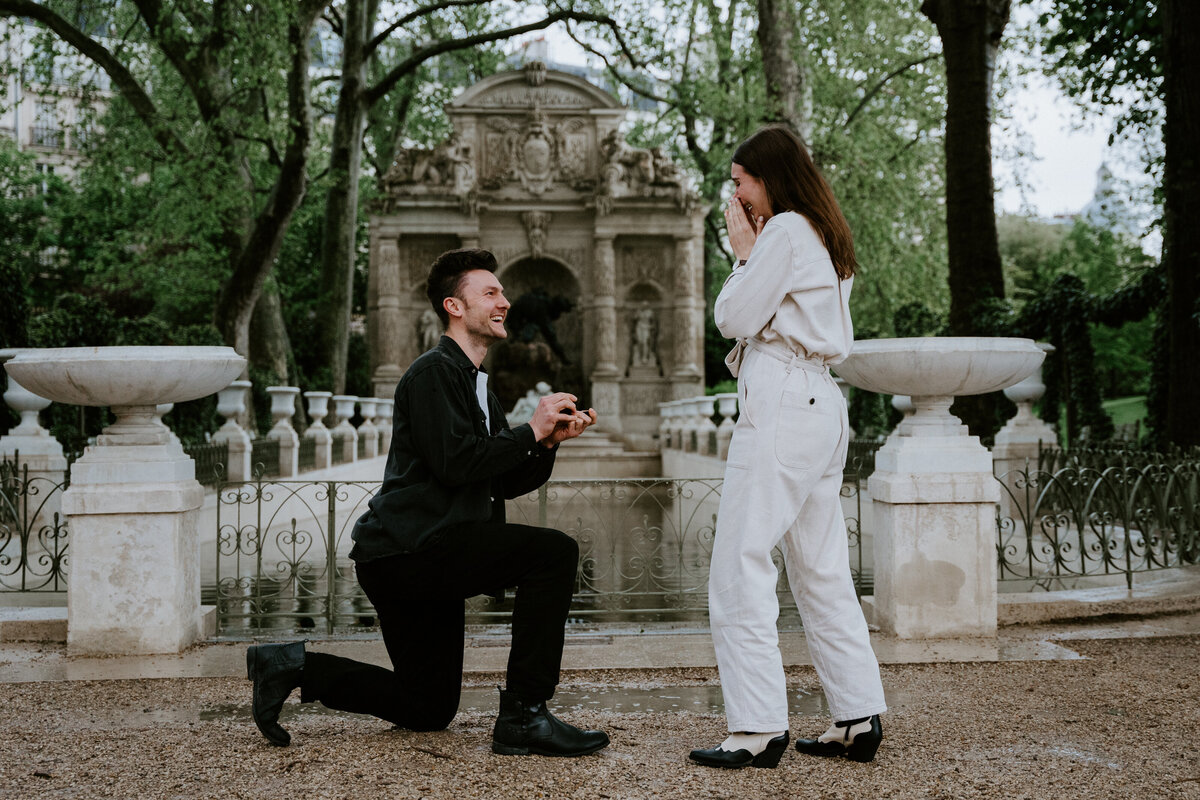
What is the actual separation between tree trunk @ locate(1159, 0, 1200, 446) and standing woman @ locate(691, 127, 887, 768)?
723 cm

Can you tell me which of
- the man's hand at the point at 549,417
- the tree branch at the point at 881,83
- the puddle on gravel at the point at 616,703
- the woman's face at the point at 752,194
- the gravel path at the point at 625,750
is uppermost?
the tree branch at the point at 881,83

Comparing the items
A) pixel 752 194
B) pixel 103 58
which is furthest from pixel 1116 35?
pixel 103 58

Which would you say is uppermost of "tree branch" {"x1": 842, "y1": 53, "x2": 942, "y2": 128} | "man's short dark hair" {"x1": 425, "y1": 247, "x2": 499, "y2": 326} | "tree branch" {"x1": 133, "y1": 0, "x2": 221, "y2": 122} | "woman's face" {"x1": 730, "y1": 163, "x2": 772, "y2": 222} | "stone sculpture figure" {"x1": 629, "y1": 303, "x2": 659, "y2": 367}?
"tree branch" {"x1": 842, "y1": 53, "x2": 942, "y2": 128}

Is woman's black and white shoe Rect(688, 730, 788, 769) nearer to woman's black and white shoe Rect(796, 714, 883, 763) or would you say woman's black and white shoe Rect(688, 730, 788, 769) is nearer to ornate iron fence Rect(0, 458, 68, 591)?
woman's black and white shoe Rect(796, 714, 883, 763)

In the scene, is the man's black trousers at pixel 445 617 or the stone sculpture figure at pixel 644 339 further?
the stone sculpture figure at pixel 644 339

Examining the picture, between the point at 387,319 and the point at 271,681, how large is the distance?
22.8 metres

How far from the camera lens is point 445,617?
11.8ft

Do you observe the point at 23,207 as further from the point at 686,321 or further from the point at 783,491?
the point at 783,491

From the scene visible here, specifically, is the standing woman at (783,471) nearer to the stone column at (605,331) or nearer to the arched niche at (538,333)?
the arched niche at (538,333)

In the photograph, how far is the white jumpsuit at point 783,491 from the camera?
10.8ft

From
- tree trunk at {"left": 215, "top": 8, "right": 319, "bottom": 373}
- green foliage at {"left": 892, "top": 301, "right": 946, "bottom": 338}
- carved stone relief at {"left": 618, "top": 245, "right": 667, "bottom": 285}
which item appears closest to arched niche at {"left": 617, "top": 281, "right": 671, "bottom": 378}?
carved stone relief at {"left": 618, "top": 245, "right": 667, "bottom": 285}

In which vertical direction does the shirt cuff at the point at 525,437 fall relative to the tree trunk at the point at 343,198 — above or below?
Result: below

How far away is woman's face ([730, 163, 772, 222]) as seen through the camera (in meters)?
3.48

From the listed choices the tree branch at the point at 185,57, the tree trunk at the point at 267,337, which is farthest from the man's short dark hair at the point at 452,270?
the tree trunk at the point at 267,337
